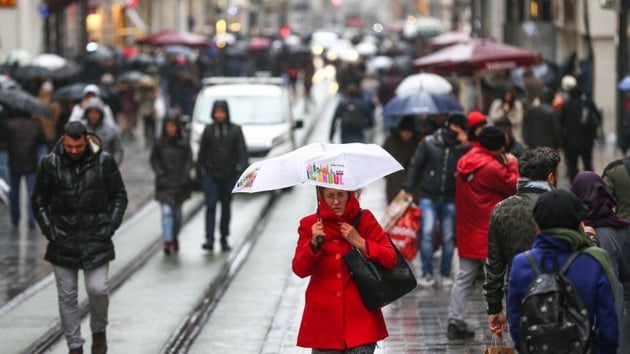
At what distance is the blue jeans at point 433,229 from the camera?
50.5ft

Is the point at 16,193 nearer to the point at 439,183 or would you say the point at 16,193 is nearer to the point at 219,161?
the point at 219,161

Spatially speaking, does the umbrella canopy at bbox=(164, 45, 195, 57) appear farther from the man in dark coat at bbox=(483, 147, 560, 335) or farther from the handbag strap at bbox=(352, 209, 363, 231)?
the handbag strap at bbox=(352, 209, 363, 231)

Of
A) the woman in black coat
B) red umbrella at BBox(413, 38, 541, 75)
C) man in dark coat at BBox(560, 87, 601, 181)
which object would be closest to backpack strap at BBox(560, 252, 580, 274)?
the woman in black coat

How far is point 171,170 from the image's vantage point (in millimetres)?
18234

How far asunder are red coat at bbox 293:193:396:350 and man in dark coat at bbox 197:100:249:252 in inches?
379

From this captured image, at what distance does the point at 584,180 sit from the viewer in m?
9.43

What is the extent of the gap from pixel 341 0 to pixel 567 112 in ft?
460

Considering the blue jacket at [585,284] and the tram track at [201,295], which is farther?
the tram track at [201,295]

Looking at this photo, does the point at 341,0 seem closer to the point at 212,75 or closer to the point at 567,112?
the point at 212,75

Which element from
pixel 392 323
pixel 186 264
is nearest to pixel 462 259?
pixel 392 323

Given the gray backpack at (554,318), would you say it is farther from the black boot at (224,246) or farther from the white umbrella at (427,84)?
the white umbrella at (427,84)

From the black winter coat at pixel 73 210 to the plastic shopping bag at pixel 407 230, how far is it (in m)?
4.26

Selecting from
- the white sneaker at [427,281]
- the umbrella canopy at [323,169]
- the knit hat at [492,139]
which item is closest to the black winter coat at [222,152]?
the white sneaker at [427,281]

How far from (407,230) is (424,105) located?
3014 millimetres
